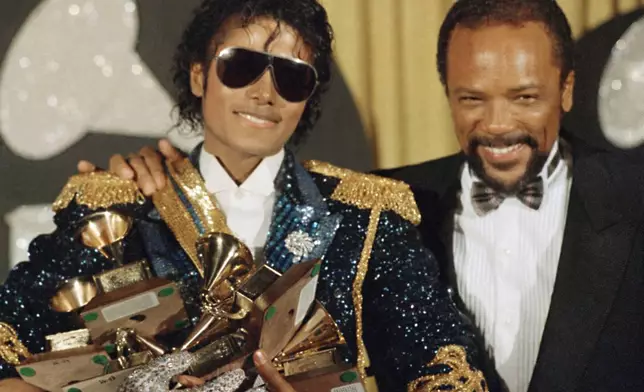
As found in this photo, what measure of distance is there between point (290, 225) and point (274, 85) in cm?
20

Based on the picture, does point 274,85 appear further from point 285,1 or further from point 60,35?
point 60,35

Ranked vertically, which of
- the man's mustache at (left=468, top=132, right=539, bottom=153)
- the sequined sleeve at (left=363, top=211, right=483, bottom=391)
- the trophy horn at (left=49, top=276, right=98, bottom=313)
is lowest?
the sequined sleeve at (left=363, top=211, right=483, bottom=391)

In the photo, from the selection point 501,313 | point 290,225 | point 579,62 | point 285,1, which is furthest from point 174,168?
point 579,62

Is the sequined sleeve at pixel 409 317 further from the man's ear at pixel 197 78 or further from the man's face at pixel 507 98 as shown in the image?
the man's ear at pixel 197 78

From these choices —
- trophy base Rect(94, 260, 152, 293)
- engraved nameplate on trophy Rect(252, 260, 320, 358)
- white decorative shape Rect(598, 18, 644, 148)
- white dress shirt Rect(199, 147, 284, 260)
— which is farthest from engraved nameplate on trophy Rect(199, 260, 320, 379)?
white decorative shape Rect(598, 18, 644, 148)

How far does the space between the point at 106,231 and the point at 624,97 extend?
97cm

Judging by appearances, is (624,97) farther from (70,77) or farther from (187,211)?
(70,77)

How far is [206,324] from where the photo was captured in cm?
103

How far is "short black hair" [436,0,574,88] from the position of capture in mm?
1362

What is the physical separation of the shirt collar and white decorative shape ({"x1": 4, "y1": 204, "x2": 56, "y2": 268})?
36 centimetres

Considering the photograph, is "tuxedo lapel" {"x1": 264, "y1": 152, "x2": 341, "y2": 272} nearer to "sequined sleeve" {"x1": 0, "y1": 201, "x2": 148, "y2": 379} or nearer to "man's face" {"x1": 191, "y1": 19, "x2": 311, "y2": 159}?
"man's face" {"x1": 191, "y1": 19, "x2": 311, "y2": 159}

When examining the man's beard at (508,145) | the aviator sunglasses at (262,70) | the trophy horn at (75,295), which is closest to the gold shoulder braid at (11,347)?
the trophy horn at (75,295)

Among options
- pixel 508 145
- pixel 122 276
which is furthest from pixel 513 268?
pixel 122 276

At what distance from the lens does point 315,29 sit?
128 centimetres
